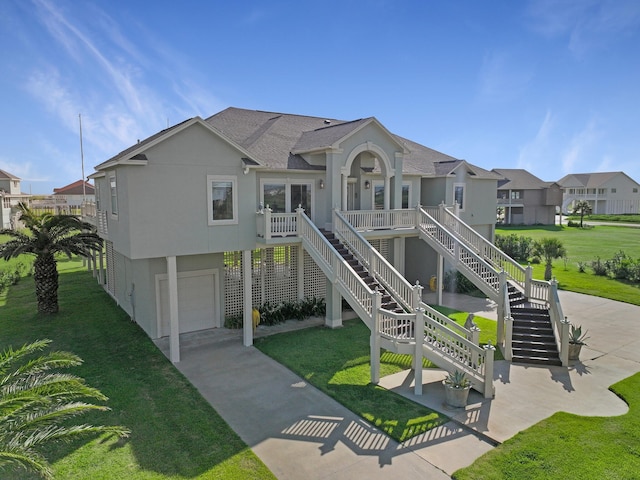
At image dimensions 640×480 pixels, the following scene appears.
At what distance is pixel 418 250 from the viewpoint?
75.6 feet

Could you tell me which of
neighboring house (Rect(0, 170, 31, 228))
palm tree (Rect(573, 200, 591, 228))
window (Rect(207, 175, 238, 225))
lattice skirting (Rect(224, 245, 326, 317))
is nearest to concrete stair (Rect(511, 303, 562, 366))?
lattice skirting (Rect(224, 245, 326, 317))

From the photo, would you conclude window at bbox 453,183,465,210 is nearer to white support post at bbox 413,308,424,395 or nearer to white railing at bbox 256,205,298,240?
white railing at bbox 256,205,298,240

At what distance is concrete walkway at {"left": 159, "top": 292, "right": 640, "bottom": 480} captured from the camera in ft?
27.3

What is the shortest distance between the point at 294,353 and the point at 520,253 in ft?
77.8

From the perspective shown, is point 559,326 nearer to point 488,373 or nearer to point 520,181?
point 488,373

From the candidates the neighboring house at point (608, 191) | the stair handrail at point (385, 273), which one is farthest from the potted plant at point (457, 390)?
the neighboring house at point (608, 191)

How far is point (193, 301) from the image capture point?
52.9 feet

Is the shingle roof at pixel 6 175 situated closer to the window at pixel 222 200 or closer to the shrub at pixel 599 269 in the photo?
the window at pixel 222 200

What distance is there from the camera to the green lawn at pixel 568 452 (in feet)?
25.6

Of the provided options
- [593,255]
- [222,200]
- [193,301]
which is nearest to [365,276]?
[222,200]

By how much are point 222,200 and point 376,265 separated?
218 inches

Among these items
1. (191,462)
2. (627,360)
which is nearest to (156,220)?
(191,462)

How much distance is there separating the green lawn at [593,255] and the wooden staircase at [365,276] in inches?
548

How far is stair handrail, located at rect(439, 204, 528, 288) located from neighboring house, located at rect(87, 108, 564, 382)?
0.06 metres
